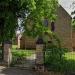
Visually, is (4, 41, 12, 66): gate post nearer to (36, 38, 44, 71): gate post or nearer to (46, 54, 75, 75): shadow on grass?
(36, 38, 44, 71): gate post

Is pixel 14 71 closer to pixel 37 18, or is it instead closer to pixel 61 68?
pixel 61 68

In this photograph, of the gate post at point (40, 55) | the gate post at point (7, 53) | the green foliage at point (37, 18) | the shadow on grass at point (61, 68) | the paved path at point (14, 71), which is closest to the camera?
the shadow on grass at point (61, 68)

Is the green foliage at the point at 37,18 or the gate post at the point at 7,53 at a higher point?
the green foliage at the point at 37,18

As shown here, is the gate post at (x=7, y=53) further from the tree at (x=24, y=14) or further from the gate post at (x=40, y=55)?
the tree at (x=24, y=14)

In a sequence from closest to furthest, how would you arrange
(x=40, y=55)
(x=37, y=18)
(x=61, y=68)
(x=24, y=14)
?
(x=61, y=68) < (x=40, y=55) < (x=37, y=18) < (x=24, y=14)

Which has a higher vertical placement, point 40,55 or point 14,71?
point 40,55

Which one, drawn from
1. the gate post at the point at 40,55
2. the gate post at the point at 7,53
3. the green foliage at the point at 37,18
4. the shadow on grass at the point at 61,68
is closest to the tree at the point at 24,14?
the green foliage at the point at 37,18

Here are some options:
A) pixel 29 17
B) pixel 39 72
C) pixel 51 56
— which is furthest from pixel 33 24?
pixel 39 72

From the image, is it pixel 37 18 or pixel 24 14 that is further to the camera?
pixel 24 14

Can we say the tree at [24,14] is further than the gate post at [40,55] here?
Yes

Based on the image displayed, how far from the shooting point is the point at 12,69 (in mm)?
16594

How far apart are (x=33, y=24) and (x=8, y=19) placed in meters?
2.58

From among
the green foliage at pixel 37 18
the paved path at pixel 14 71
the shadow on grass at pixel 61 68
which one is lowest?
the paved path at pixel 14 71

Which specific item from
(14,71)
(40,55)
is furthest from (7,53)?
(40,55)
